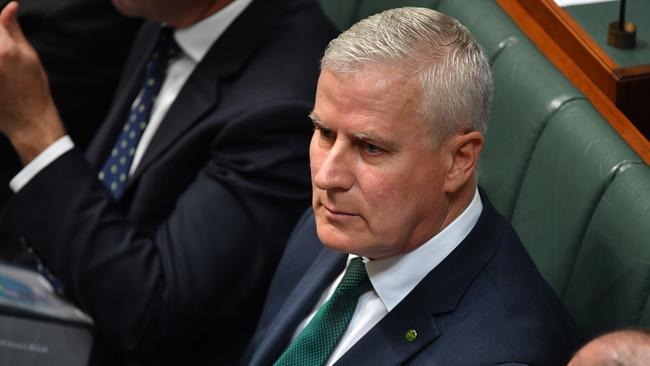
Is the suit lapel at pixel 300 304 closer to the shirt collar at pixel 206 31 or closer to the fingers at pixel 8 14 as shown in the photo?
the shirt collar at pixel 206 31

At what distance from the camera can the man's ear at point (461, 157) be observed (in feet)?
4.00

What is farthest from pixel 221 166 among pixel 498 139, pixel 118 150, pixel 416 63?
pixel 416 63

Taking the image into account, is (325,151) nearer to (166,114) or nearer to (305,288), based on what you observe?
(305,288)

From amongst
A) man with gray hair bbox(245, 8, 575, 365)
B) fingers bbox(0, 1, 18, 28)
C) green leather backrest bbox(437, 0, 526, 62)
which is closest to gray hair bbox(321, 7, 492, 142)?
man with gray hair bbox(245, 8, 575, 365)

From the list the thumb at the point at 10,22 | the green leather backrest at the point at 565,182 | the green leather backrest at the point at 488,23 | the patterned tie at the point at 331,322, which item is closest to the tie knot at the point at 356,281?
the patterned tie at the point at 331,322

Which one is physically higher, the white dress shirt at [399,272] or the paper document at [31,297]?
the white dress shirt at [399,272]

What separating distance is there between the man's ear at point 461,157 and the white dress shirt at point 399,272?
0.05 meters

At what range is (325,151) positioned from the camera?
49.7 inches

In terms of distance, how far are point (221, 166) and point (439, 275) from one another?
0.47 meters

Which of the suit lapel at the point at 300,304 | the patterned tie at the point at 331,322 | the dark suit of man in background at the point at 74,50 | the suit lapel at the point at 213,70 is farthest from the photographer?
the dark suit of man in background at the point at 74,50

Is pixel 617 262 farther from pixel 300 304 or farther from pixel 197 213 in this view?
pixel 197 213

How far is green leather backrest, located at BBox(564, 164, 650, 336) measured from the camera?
127cm

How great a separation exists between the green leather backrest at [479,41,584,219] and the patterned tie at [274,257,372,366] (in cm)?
27

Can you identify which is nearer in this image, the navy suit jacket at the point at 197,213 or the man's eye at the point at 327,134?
the man's eye at the point at 327,134
